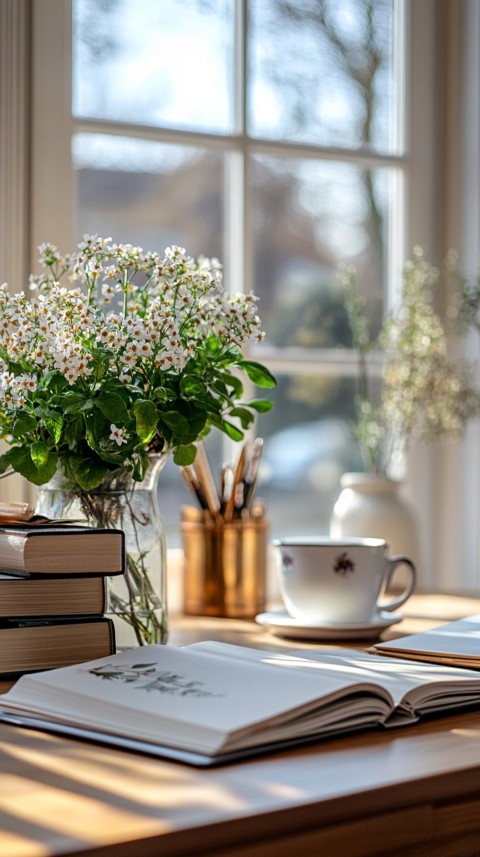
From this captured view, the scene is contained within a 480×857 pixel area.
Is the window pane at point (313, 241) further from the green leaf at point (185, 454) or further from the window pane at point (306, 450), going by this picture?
the green leaf at point (185, 454)

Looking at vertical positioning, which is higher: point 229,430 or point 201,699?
point 229,430

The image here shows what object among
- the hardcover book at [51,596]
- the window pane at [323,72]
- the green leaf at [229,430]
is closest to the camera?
the hardcover book at [51,596]

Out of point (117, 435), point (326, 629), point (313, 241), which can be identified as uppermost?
point (313, 241)

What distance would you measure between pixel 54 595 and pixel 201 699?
0.28 metres

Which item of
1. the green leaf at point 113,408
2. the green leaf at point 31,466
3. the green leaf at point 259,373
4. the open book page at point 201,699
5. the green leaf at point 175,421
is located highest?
the green leaf at point 259,373

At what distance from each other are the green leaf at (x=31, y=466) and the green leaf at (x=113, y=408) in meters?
0.08

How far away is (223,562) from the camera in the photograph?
59.5 inches

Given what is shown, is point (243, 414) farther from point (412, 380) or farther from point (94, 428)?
point (412, 380)

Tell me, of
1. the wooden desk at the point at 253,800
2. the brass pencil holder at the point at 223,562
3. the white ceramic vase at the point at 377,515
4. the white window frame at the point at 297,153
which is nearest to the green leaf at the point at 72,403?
the wooden desk at the point at 253,800

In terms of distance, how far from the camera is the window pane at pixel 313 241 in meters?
1.94

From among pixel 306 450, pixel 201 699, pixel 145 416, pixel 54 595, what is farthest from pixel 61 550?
pixel 306 450

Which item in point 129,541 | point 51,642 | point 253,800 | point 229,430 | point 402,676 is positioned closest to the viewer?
point 253,800

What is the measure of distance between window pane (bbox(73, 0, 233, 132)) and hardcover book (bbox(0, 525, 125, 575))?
921mm

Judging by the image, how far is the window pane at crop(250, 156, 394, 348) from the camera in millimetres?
1938
